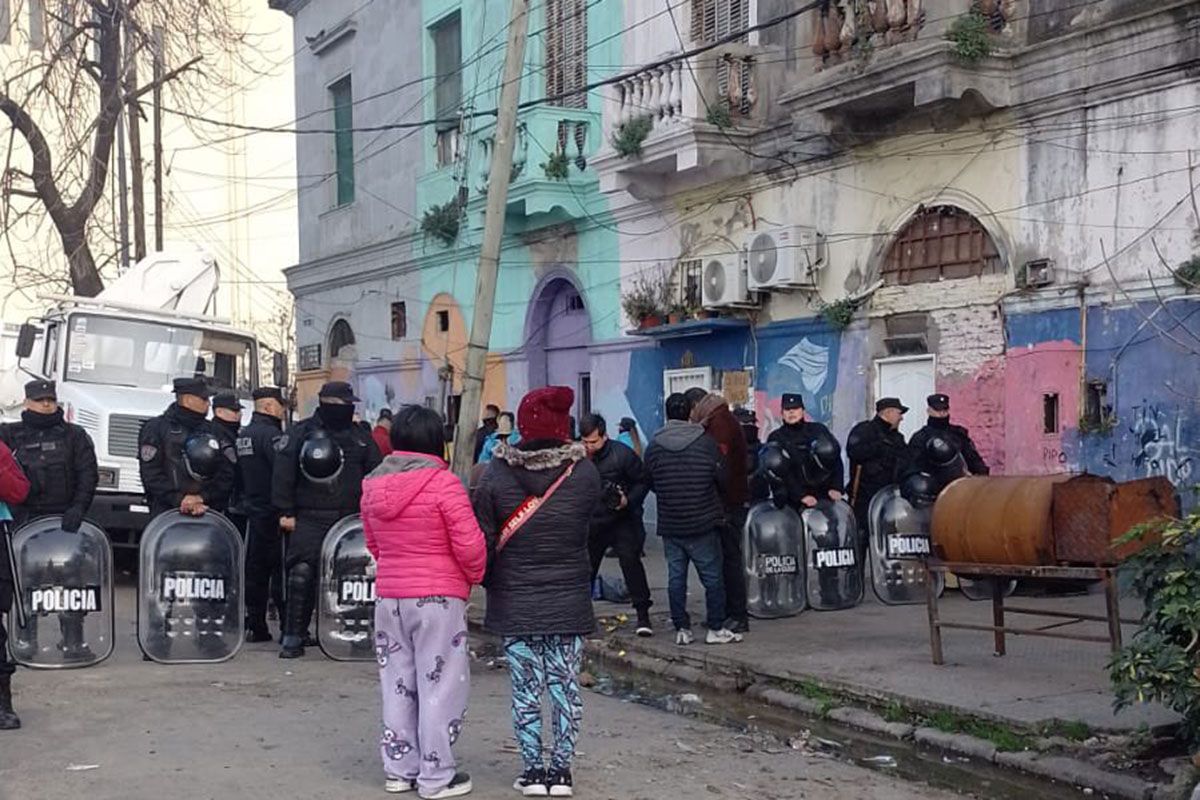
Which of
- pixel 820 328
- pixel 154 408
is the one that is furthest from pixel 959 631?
pixel 154 408

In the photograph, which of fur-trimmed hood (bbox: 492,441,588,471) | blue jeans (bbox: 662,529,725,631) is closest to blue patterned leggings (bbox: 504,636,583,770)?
fur-trimmed hood (bbox: 492,441,588,471)

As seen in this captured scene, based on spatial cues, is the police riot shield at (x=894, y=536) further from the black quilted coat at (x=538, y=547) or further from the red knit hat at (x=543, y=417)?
the red knit hat at (x=543, y=417)

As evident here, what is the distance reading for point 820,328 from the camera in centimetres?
1470

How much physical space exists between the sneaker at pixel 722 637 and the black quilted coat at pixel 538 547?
156 inches

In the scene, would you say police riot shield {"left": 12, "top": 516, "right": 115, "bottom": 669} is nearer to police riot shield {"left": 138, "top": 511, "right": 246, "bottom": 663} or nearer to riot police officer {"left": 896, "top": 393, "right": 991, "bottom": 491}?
police riot shield {"left": 138, "top": 511, "right": 246, "bottom": 663}

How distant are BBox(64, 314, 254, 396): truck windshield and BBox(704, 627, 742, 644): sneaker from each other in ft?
24.1

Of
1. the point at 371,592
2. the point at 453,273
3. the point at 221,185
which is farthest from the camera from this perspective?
the point at 221,185

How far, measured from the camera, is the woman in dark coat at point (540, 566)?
573 centimetres

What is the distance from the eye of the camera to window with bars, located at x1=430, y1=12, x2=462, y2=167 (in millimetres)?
20734

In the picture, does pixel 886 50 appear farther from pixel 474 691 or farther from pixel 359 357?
pixel 359 357

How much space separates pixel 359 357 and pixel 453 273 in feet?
12.8

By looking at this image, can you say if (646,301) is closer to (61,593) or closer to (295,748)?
(61,593)

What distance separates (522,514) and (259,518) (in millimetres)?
4763

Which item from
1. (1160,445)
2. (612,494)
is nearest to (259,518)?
(612,494)
